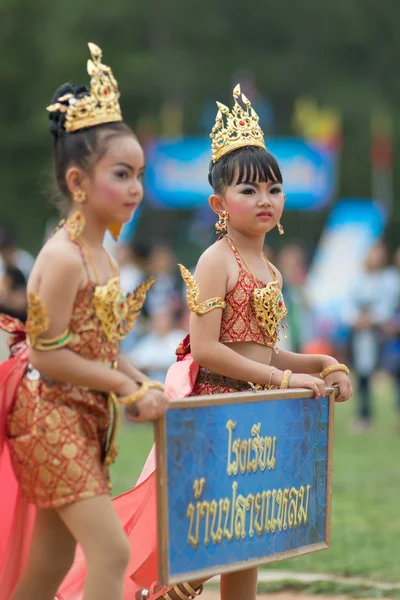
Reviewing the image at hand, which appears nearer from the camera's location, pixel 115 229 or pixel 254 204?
pixel 115 229

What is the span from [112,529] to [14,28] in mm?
A: 33166

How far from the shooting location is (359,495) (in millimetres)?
8250

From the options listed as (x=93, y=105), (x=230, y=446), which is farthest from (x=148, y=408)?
(x=93, y=105)

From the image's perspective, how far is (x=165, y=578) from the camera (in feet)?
12.3

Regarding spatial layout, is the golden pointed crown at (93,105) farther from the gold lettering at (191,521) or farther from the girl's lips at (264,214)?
the gold lettering at (191,521)

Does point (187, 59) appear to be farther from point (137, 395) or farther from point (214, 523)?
point (137, 395)

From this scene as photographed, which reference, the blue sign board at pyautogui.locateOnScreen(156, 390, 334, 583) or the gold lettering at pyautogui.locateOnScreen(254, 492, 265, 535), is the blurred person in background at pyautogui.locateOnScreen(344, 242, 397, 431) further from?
the gold lettering at pyautogui.locateOnScreen(254, 492, 265, 535)

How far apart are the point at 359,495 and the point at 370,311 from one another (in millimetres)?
4769

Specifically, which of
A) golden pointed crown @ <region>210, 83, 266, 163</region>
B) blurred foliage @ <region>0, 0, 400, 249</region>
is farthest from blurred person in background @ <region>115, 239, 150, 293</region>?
blurred foliage @ <region>0, 0, 400, 249</region>

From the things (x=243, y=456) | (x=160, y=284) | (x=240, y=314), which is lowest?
(x=243, y=456)

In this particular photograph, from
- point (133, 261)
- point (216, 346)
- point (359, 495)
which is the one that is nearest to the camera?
point (216, 346)

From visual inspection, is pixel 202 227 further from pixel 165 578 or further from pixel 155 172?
pixel 165 578

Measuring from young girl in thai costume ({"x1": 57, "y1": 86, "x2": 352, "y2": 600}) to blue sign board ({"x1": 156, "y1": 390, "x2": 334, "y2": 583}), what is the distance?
0.20 metres

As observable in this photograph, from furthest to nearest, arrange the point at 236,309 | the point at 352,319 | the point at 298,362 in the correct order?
the point at 352,319
the point at 298,362
the point at 236,309
